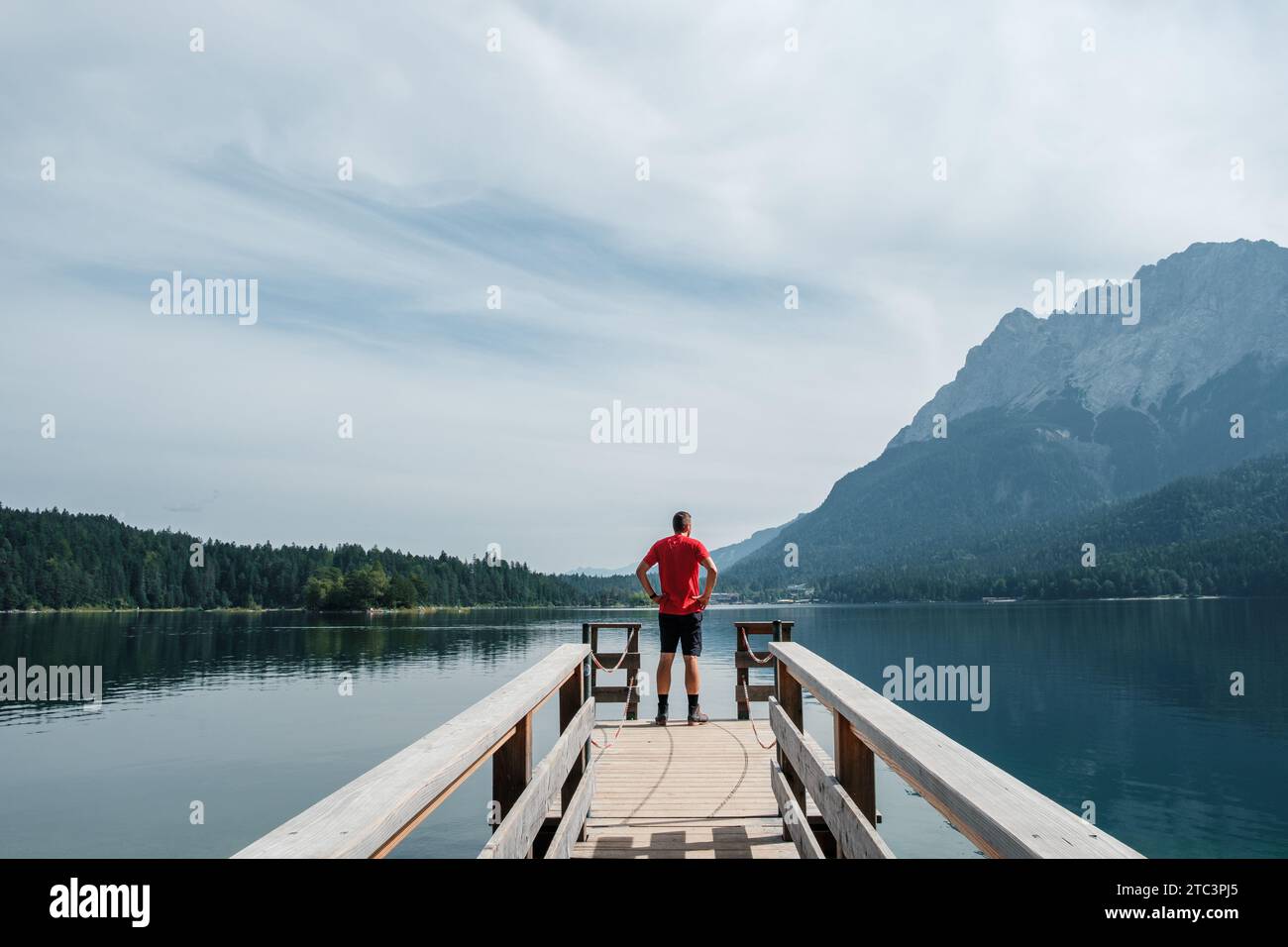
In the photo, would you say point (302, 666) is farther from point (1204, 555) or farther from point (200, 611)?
point (1204, 555)

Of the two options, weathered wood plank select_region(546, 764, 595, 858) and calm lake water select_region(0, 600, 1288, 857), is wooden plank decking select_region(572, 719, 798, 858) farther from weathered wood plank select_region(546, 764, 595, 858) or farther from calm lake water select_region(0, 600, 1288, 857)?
calm lake water select_region(0, 600, 1288, 857)

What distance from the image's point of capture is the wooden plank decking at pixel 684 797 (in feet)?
21.4

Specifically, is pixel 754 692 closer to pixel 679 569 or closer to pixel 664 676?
pixel 664 676

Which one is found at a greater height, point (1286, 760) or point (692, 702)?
point (692, 702)

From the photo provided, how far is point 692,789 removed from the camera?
Answer: 27.2 feet

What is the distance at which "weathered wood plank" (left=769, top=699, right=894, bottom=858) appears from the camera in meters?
3.38

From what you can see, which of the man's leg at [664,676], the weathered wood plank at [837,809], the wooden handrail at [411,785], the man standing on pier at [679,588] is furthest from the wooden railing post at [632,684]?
the wooden handrail at [411,785]

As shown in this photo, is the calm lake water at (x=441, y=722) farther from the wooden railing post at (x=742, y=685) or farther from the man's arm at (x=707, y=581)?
the man's arm at (x=707, y=581)

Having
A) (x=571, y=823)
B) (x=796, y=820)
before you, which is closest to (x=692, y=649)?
(x=571, y=823)

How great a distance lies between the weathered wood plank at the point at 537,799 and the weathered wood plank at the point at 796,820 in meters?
1.40

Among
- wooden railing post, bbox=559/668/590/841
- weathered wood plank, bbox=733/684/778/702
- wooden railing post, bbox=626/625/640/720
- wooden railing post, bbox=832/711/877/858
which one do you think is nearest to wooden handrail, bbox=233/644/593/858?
wooden railing post, bbox=559/668/590/841
